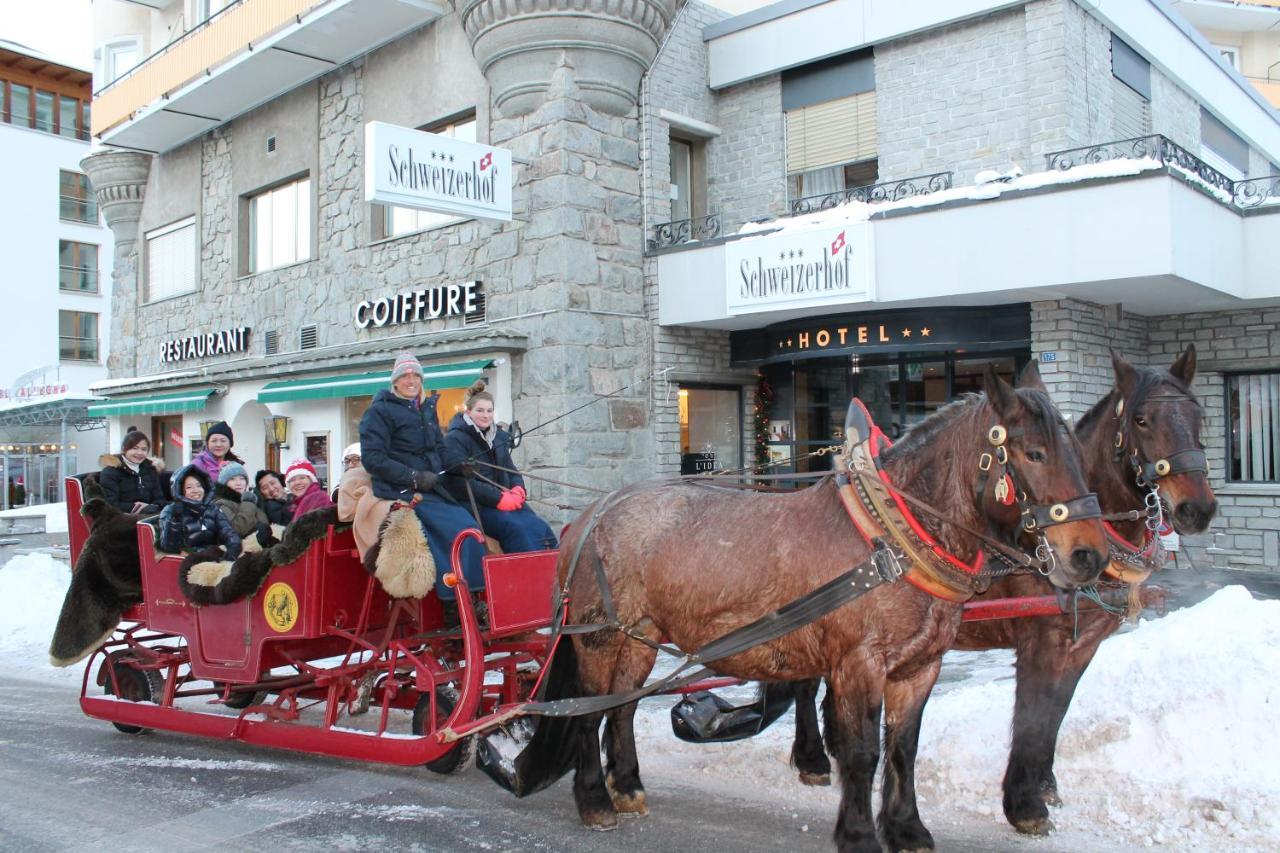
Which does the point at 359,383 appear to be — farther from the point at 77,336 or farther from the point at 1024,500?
the point at 77,336

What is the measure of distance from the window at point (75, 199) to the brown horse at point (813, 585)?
3767 centimetres

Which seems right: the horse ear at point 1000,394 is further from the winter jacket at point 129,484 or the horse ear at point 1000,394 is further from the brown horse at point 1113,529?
the winter jacket at point 129,484

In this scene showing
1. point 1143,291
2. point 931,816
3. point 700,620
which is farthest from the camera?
point 1143,291

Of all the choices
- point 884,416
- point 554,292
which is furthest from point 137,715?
point 884,416

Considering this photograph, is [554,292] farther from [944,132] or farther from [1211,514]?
[1211,514]

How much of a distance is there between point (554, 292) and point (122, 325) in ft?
41.1

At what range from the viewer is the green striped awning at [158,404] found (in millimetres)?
16453

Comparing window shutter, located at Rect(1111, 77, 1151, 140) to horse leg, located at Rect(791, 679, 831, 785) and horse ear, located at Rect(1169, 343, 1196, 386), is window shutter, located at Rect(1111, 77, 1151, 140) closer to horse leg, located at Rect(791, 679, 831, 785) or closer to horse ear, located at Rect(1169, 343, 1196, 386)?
horse ear, located at Rect(1169, 343, 1196, 386)

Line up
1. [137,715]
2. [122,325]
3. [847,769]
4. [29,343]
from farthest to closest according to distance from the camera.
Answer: [29,343], [122,325], [137,715], [847,769]

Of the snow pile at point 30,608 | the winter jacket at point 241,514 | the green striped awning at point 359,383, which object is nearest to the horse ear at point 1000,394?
the winter jacket at point 241,514

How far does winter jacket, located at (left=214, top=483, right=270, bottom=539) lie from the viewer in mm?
6781

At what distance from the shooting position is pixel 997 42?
451 inches

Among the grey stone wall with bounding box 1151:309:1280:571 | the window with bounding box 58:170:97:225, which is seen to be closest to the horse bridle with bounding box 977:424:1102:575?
the grey stone wall with bounding box 1151:309:1280:571

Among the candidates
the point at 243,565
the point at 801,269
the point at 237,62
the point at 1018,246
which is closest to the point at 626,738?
the point at 243,565
